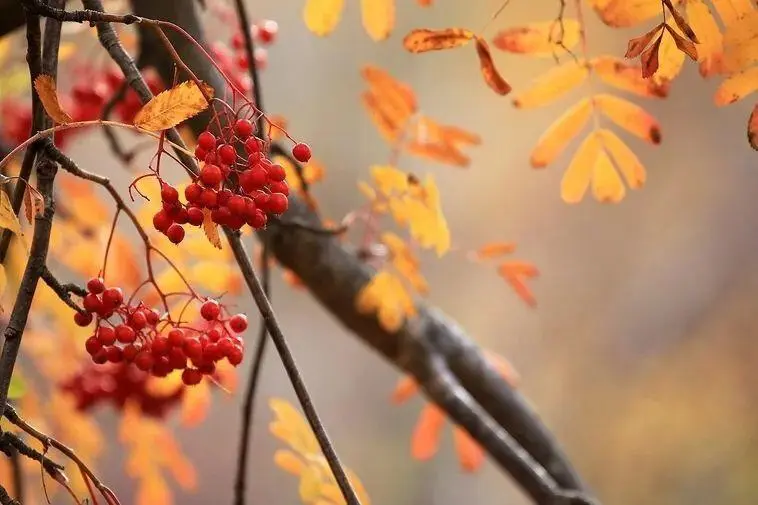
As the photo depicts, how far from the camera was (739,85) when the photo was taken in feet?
1.25

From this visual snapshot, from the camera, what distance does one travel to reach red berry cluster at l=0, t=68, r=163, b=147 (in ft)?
2.57

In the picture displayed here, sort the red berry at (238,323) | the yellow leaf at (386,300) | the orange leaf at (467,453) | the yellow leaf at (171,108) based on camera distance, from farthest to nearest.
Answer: the orange leaf at (467,453) < the yellow leaf at (386,300) < the red berry at (238,323) < the yellow leaf at (171,108)

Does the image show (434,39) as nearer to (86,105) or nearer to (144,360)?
(144,360)

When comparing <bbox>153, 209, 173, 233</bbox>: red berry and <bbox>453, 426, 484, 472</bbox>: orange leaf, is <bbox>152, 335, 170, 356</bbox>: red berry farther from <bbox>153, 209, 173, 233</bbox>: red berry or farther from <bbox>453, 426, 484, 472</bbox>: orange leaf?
<bbox>453, 426, 484, 472</bbox>: orange leaf

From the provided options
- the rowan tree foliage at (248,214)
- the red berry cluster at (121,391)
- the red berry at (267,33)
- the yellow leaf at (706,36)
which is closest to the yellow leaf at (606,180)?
the rowan tree foliage at (248,214)

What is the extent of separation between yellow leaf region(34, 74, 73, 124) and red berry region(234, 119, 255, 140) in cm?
7

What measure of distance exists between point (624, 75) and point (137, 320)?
0.29 meters

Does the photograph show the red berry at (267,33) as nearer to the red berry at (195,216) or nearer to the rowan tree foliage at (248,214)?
the rowan tree foliage at (248,214)

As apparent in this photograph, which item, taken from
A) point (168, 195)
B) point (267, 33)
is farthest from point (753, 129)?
point (267, 33)

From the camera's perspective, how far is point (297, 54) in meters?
1.94

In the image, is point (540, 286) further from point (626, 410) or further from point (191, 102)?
point (191, 102)

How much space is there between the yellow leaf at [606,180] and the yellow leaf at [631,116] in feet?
0.07

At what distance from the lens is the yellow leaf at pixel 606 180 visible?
0.49 meters

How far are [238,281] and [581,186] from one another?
1.32ft
